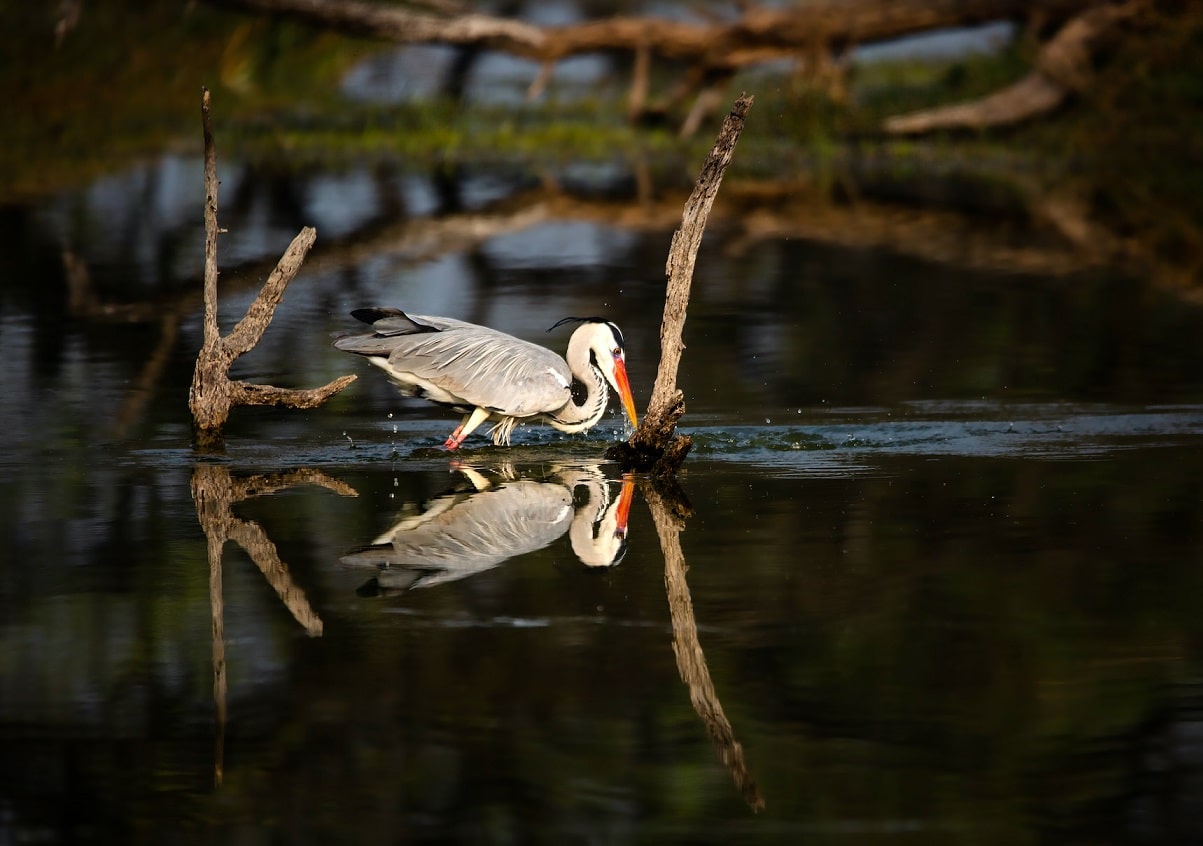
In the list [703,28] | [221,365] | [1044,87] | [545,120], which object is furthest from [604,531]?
[545,120]

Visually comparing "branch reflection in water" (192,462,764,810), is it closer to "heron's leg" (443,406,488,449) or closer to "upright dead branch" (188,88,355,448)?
"heron's leg" (443,406,488,449)

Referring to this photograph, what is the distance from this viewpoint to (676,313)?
10125mm

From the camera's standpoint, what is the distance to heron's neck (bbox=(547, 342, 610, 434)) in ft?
36.5

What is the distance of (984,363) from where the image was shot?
1405cm

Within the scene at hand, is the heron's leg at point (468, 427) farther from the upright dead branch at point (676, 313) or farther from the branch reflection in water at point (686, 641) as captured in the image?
the branch reflection in water at point (686, 641)

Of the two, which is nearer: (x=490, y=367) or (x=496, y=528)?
(x=496, y=528)

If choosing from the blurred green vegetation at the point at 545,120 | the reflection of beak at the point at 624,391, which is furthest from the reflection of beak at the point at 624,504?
the blurred green vegetation at the point at 545,120

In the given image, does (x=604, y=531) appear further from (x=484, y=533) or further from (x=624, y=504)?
(x=624, y=504)

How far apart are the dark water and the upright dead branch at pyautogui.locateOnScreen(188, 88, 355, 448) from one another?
0.31m

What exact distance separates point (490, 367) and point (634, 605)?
11.3 ft

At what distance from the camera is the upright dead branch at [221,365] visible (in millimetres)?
11062

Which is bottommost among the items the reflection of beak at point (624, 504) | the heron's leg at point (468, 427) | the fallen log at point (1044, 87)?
the reflection of beak at point (624, 504)

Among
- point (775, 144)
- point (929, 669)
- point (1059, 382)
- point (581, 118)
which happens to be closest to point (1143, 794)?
point (929, 669)

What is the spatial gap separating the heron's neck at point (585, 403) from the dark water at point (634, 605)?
197mm
